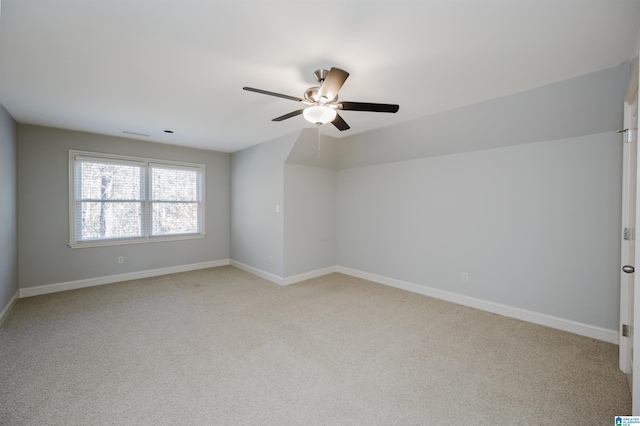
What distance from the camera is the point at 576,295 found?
2898mm

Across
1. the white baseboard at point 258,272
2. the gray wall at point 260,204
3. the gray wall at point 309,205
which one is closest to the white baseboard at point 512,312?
the gray wall at point 309,205

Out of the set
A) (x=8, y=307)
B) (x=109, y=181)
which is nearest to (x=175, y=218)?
(x=109, y=181)

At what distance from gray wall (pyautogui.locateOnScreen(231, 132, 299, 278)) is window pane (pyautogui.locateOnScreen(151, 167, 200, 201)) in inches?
29.6

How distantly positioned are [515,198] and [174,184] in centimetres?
538

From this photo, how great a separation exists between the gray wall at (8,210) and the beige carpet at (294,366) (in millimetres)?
382

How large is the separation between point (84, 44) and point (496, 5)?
103 inches

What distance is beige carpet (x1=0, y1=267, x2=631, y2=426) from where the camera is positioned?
70.1 inches

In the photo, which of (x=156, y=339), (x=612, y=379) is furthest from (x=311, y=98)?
(x=612, y=379)

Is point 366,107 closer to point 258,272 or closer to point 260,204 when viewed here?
point 260,204

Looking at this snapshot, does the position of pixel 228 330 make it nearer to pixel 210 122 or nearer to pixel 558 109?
pixel 210 122

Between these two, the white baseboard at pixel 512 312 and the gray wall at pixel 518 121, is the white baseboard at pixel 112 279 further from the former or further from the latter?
the gray wall at pixel 518 121

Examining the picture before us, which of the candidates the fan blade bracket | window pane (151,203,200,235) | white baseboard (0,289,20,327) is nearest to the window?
window pane (151,203,200,235)

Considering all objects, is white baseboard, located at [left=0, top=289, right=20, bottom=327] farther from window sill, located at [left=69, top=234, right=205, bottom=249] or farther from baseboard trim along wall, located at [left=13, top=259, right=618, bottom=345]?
window sill, located at [left=69, top=234, right=205, bottom=249]

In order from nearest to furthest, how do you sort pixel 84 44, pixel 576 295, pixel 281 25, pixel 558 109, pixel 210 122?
1. pixel 281 25
2. pixel 84 44
3. pixel 558 109
4. pixel 576 295
5. pixel 210 122
